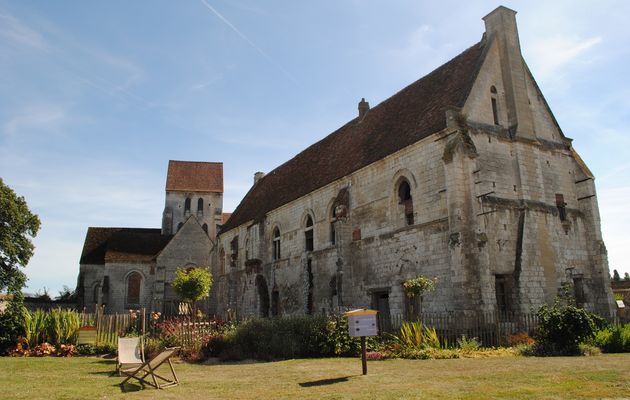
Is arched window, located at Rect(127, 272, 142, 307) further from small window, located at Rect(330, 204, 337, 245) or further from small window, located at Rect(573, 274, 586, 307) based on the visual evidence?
small window, located at Rect(573, 274, 586, 307)

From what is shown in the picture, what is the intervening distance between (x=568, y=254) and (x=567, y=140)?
5.47 meters

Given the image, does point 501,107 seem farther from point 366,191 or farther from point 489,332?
point 489,332

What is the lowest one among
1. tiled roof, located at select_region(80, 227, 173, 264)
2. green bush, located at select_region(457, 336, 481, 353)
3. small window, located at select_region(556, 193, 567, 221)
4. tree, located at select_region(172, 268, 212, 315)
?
green bush, located at select_region(457, 336, 481, 353)

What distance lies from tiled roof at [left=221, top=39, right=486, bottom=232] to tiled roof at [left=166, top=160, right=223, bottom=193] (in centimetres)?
2023

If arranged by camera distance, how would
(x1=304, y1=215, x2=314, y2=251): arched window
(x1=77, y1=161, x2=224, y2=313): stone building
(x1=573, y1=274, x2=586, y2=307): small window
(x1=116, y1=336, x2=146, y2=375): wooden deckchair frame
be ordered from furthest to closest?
(x1=77, y1=161, x2=224, y2=313): stone building → (x1=304, y1=215, x2=314, y2=251): arched window → (x1=573, y1=274, x2=586, y2=307): small window → (x1=116, y1=336, x2=146, y2=375): wooden deckchair frame

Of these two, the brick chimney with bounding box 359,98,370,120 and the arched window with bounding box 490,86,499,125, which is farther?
the brick chimney with bounding box 359,98,370,120

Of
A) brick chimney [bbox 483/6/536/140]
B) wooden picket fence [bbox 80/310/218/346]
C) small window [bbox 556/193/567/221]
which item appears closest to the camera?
wooden picket fence [bbox 80/310/218/346]

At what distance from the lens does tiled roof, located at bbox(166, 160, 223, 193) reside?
55344mm

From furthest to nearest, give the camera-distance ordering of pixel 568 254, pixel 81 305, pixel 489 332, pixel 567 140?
pixel 81 305 < pixel 567 140 < pixel 568 254 < pixel 489 332

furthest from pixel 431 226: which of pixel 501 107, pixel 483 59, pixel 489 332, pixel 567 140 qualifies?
pixel 567 140

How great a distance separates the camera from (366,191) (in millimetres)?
23188

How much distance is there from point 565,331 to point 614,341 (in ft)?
6.26

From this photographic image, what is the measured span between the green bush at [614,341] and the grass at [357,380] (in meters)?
1.20

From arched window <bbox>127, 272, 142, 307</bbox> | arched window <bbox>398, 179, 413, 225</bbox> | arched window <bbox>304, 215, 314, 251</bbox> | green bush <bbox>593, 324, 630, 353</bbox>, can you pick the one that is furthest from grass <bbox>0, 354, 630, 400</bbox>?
arched window <bbox>127, 272, 142, 307</bbox>
